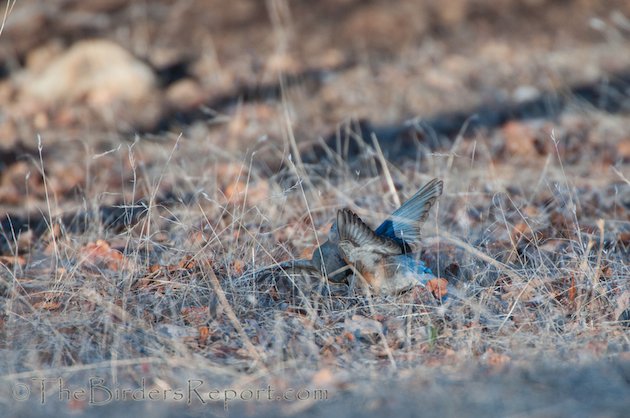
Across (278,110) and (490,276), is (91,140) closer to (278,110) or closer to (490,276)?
(278,110)

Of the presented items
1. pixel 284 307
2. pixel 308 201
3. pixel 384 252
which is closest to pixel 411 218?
pixel 384 252

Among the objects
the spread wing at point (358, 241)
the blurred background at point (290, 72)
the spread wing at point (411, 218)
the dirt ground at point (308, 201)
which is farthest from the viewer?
the blurred background at point (290, 72)

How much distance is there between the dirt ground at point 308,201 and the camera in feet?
10.6

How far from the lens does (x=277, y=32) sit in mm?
9297

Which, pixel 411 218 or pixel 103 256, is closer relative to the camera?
pixel 411 218

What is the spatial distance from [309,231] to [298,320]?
3.47ft

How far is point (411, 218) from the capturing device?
3.97 meters

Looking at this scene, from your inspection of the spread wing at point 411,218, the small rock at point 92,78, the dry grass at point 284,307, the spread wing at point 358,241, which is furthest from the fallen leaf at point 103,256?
the small rock at point 92,78

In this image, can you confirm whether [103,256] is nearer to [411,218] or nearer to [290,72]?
[411,218]

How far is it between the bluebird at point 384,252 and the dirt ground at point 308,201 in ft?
0.30

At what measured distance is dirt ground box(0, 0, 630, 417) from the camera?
3.23m

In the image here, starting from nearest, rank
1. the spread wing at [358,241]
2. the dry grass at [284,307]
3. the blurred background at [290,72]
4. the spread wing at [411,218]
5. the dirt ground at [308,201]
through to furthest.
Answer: the dirt ground at [308,201]
the dry grass at [284,307]
the spread wing at [358,241]
the spread wing at [411,218]
the blurred background at [290,72]

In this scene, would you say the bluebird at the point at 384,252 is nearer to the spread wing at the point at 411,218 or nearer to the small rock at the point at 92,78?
the spread wing at the point at 411,218

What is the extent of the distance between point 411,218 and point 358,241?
327 mm
